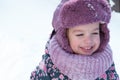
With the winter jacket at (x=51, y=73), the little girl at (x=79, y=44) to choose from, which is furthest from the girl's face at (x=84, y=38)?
the winter jacket at (x=51, y=73)

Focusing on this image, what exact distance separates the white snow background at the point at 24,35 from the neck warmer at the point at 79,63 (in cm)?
81

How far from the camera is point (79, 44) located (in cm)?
193

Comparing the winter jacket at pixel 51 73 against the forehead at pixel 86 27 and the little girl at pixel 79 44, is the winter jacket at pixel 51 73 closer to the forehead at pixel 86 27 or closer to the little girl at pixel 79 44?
the little girl at pixel 79 44

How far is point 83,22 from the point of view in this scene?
184 cm

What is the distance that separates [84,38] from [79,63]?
5.5 inches

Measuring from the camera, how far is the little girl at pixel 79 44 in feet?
6.08

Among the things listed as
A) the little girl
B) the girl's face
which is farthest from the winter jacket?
the girl's face

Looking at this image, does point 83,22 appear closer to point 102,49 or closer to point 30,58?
point 102,49

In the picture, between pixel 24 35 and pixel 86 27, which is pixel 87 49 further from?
pixel 24 35

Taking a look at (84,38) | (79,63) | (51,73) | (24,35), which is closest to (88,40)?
(84,38)

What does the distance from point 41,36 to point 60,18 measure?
1630 millimetres

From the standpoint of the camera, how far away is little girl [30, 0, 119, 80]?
1.85 meters

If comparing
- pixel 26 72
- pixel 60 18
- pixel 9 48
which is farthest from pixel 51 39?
pixel 9 48

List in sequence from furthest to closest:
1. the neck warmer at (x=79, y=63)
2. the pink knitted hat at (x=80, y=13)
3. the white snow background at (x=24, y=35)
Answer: the white snow background at (x=24, y=35) < the neck warmer at (x=79, y=63) < the pink knitted hat at (x=80, y=13)
